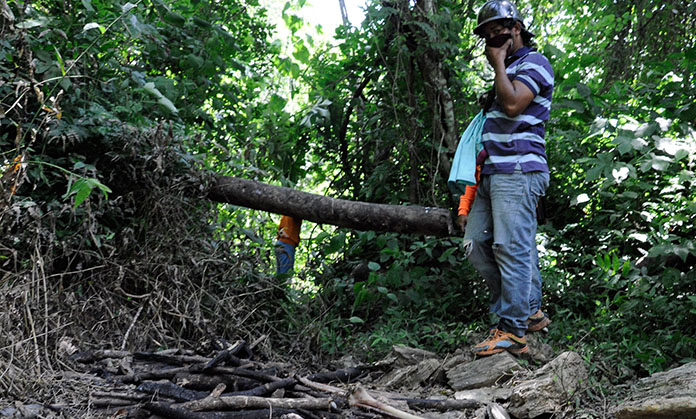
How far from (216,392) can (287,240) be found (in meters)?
2.57

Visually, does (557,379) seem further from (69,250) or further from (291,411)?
(69,250)

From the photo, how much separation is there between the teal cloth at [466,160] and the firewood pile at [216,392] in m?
1.44

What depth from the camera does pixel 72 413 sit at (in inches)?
98.7

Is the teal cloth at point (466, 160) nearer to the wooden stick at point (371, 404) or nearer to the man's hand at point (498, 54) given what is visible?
the man's hand at point (498, 54)

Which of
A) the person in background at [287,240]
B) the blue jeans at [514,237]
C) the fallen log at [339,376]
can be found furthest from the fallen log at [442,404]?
the person in background at [287,240]

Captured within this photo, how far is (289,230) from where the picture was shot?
5.15m

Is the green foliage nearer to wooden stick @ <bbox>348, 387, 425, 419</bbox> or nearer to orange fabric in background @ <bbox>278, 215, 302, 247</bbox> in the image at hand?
orange fabric in background @ <bbox>278, 215, 302, 247</bbox>

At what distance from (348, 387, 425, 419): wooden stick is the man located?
3.47ft

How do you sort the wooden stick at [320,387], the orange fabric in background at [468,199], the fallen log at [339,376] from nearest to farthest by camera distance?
1. the wooden stick at [320,387]
2. the fallen log at [339,376]
3. the orange fabric in background at [468,199]

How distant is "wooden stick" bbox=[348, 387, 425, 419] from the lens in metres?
2.60

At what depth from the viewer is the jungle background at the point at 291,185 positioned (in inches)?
139

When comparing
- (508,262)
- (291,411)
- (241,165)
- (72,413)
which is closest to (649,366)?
(508,262)

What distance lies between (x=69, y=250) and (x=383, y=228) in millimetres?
2327

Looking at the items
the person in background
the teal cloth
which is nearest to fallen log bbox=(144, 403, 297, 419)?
the teal cloth
